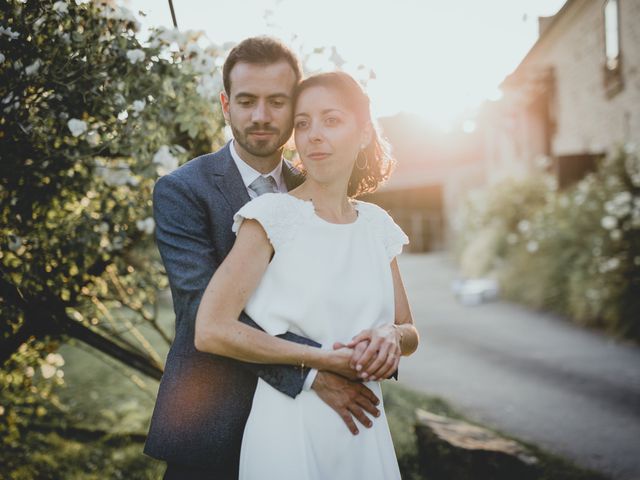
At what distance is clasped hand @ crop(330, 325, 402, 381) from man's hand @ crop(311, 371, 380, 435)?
0.11ft

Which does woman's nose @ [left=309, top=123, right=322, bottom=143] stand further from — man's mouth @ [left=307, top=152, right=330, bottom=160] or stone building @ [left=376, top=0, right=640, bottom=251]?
stone building @ [left=376, top=0, right=640, bottom=251]

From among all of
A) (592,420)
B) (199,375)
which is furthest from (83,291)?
(592,420)

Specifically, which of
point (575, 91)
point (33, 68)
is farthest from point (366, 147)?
point (575, 91)

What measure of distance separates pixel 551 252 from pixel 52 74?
9.84 metres

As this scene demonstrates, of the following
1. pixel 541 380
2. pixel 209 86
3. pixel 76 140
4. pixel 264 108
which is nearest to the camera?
pixel 264 108

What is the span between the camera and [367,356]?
183 cm

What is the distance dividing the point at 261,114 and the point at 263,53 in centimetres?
27

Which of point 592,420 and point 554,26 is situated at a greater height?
point 554,26

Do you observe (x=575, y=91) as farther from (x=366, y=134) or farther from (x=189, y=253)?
(x=189, y=253)

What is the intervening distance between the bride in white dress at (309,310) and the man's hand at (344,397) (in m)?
0.03

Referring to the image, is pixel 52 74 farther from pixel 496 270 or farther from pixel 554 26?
pixel 554 26

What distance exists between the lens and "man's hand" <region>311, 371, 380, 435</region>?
1.89m

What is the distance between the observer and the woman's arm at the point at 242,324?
179cm

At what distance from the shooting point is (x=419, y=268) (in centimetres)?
1995
